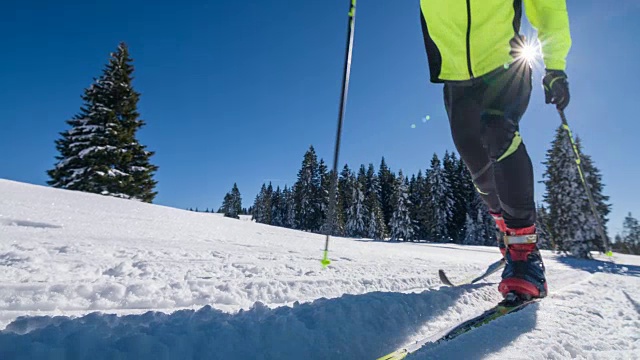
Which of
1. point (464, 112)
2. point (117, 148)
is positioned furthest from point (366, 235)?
point (464, 112)

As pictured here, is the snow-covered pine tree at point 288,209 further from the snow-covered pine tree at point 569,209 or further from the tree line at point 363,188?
the snow-covered pine tree at point 569,209

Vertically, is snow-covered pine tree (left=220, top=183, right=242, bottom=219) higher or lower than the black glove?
higher

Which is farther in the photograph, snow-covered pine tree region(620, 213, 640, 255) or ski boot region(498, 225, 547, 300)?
snow-covered pine tree region(620, 213, 640, 255)

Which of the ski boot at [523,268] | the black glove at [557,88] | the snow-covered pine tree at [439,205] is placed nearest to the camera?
the ski boot at [523,268]

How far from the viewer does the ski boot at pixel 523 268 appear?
1.55 meters

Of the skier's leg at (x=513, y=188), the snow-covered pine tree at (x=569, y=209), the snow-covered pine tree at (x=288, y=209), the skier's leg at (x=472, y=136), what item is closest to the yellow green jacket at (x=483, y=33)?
the skier's leg at (x=472, y=136)

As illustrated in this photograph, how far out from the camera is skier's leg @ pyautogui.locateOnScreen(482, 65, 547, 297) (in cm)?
162

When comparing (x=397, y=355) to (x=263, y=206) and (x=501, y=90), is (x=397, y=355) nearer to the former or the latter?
(x=501, y=90)

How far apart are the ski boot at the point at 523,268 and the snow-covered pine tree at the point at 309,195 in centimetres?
4224

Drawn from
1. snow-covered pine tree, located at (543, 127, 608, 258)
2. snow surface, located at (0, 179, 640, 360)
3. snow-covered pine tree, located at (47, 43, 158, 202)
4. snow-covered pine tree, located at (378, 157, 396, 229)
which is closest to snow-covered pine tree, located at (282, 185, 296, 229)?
snow-covered pine tree, located at (378, 157, 396, 229)

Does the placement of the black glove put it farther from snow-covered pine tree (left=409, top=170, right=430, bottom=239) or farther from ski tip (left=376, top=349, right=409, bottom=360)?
snow-covered pine tree (left=409, top=170, right=430, bottom=239)

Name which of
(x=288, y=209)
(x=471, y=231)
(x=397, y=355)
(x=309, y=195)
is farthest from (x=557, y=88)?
(x=288, y=209)

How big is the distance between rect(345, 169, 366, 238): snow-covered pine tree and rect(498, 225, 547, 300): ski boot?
41975mm

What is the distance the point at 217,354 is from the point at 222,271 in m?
1.35
